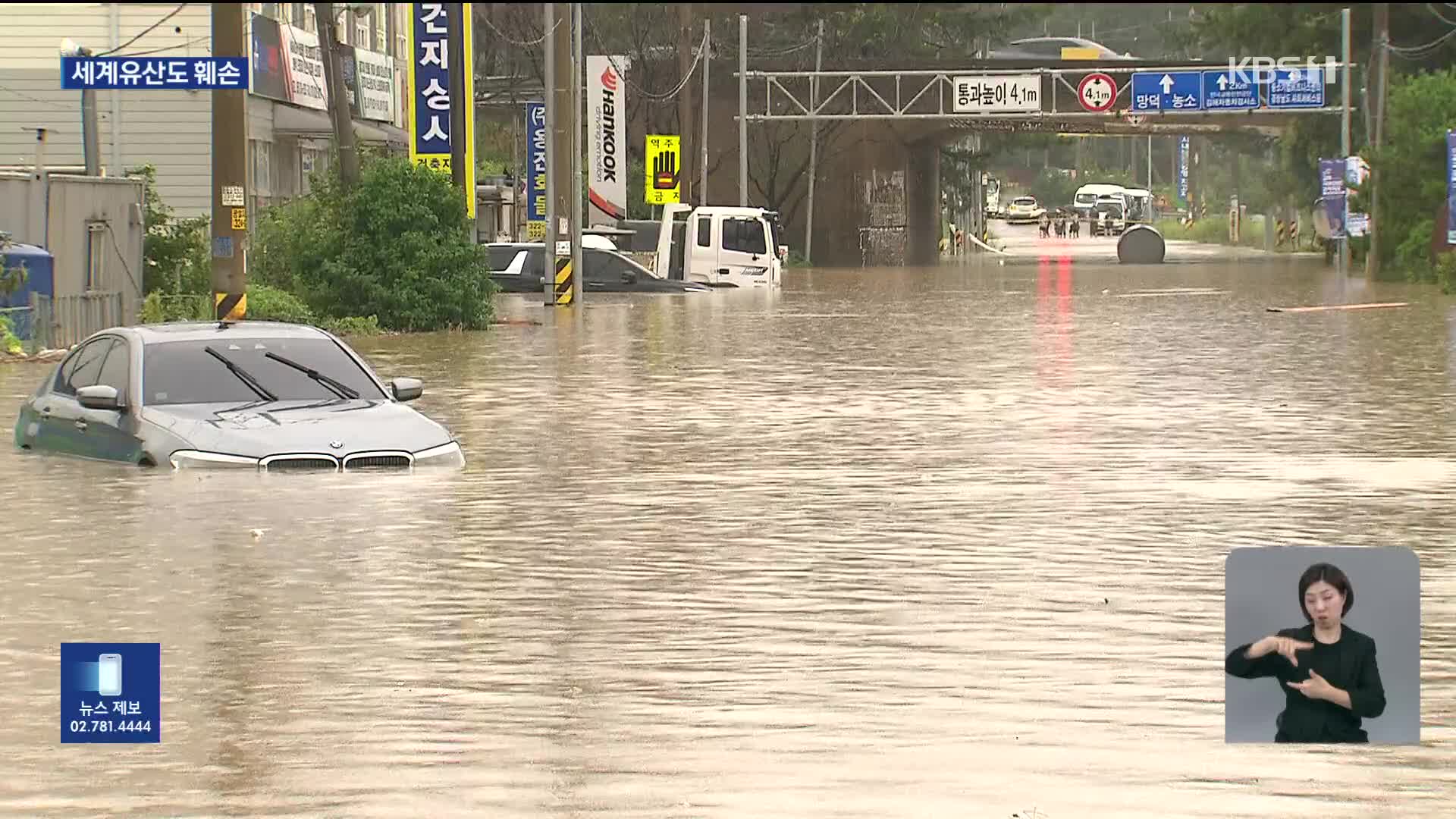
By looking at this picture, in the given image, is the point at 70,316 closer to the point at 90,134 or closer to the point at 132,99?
the point at 90,134

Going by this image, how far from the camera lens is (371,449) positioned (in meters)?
18.3

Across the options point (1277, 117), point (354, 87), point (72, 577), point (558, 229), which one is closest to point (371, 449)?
point (72, 577)

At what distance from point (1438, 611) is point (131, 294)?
2584cm

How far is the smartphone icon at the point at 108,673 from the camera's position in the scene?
296 inches

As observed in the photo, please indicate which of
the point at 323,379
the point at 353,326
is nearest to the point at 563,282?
the point at 353,326

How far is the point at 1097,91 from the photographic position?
81.6 m

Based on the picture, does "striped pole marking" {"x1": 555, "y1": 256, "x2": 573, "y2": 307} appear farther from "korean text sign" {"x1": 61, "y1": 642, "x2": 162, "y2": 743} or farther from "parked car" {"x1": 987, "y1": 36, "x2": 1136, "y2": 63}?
"parked car" {"x1": 987, "y1": 36, "x2": 1136, "y2": 63}

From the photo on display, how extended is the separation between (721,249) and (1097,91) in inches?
874

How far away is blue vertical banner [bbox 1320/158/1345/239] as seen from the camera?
70938 mm

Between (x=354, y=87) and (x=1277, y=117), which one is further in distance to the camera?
(x=1277, y=117)

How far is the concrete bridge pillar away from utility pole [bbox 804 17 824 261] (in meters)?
3.70

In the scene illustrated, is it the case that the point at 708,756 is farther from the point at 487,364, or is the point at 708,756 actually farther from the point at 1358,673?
the point at 487,364

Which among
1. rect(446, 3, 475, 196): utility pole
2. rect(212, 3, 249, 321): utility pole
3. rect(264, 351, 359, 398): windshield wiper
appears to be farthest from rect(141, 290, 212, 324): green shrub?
rect(264, 351, 359, 398): windshield wiper

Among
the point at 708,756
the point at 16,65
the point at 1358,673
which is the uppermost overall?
the point at 16,65
